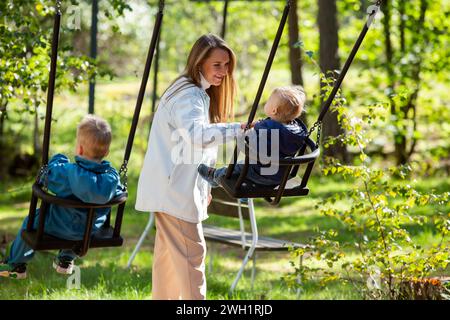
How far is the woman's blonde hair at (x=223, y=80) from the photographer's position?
3.94 meters

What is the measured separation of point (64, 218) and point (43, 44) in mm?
2445

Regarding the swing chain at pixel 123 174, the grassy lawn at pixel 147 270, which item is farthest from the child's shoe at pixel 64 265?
the grassy lawn at pixel 147 270

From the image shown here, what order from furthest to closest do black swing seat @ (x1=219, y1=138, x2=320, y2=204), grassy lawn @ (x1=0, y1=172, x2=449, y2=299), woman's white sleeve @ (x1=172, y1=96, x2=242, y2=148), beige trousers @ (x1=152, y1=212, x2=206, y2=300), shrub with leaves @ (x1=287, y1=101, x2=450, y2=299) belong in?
grassy lawn @ (x1=0, y1=172, x2=449, y2=299), shrub with leaves @ (x1=287, y1=101, x2=450, y2=299), beige trousers @ (x1=152, y1=212, x2=206, y2=300), woman's white sleeve @ (x1=172, y1=96, x2=242, y2=148), black swing seat @ (x1=219, y1=138, x2=320, y2=204)

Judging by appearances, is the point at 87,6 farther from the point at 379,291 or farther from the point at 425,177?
the point at 379,291

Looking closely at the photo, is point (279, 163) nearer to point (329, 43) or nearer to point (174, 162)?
point (174, 162)

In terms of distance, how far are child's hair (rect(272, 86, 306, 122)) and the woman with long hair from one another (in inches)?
7.7

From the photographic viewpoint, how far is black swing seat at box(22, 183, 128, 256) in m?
3.42

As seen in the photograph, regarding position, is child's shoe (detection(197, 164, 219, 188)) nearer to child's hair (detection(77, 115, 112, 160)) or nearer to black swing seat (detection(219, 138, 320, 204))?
black swing seat (detection(219, 138, 320, 204))

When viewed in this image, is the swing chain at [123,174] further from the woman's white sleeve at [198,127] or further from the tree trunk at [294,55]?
the tree trunk at [294,55]

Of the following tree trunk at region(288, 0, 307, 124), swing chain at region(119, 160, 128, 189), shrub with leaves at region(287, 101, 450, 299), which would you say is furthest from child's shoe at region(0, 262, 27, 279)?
tree trunk at region(288, 0, 307, 124)

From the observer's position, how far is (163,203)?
3.98m

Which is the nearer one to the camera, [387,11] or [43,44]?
[43,44]

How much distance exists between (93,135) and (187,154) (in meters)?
0.57
